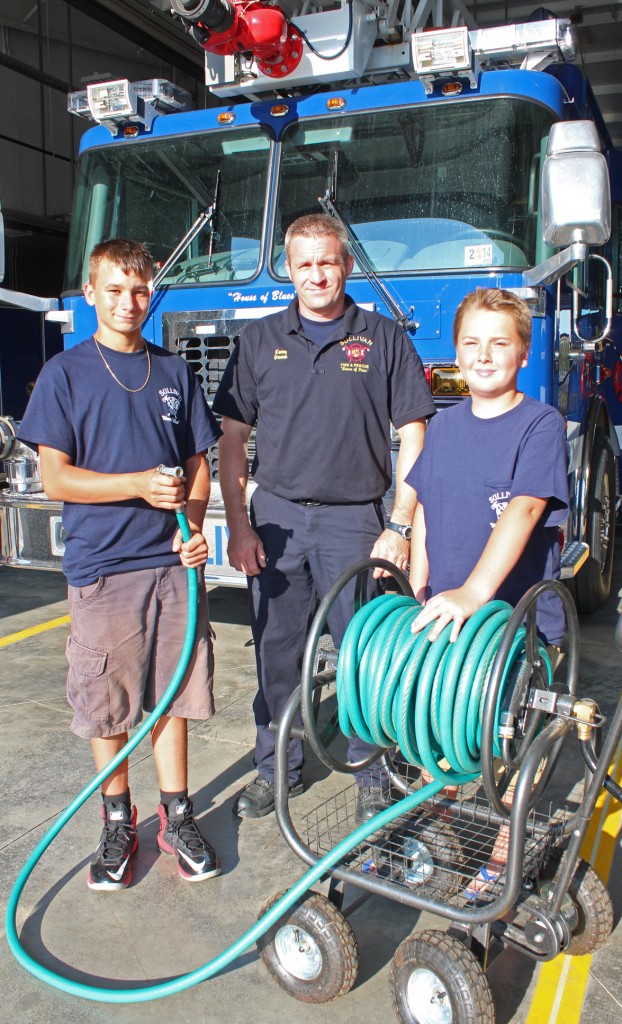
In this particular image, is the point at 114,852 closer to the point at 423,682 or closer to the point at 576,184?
the point at 423,682

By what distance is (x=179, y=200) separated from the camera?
4.72 meters

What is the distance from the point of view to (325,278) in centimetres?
288

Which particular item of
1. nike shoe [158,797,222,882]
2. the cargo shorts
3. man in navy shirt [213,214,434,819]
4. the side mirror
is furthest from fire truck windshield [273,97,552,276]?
nike shoe [158,797,222,882]

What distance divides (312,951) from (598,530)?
384 centimetres

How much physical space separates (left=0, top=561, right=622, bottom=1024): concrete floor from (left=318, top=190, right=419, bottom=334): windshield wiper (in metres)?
1.94

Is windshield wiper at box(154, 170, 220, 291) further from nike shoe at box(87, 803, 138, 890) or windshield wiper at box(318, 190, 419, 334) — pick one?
nike shoe at box(87, 803, 138, 890)

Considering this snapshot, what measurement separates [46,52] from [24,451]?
9.52 metres

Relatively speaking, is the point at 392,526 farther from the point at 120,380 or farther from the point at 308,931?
the point at 308,931

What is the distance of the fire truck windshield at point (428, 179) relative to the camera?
409cm

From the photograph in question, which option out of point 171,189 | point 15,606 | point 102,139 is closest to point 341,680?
point 171,189

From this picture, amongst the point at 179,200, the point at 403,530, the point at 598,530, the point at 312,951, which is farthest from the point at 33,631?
the point at 312,951

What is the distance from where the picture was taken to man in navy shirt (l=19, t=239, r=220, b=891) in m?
2.62

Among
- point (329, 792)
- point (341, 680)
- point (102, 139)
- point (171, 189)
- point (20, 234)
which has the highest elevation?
point (20, 234)

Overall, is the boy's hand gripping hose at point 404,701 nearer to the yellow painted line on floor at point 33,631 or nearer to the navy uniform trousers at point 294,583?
the navy uniform trousers at point 294,583
